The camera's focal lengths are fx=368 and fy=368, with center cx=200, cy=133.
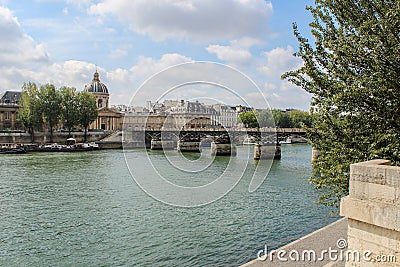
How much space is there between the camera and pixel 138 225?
14203mm

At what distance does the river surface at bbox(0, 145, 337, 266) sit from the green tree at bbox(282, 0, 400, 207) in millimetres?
3887

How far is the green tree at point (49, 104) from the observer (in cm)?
6203

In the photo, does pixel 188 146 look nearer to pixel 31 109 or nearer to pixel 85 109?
pixel 85 109

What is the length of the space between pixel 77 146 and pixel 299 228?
47335 millimetres

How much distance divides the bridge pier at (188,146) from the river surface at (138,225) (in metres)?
35.4

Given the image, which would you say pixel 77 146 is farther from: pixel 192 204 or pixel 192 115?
pixel 192 204

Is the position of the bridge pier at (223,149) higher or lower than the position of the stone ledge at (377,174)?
lower

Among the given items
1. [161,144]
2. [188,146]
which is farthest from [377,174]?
[161,144]

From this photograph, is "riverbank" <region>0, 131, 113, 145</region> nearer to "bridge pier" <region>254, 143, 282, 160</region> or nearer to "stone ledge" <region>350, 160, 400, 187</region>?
"bridge pier" <region>254, 143, 282, 160</region>

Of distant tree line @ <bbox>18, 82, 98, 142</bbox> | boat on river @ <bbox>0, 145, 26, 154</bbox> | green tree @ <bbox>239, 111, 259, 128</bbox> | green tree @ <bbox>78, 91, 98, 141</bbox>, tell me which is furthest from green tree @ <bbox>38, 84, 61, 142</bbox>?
green tree @ <bbox>239, 111, 259, 128</bbox>

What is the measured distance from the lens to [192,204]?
18.3 meters

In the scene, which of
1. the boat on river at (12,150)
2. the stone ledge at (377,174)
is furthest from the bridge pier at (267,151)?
the stone ledge at (377,174)

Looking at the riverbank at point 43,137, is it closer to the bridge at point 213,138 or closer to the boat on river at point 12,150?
the bridge at point 213,138

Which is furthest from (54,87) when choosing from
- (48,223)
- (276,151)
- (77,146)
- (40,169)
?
(48,223)
